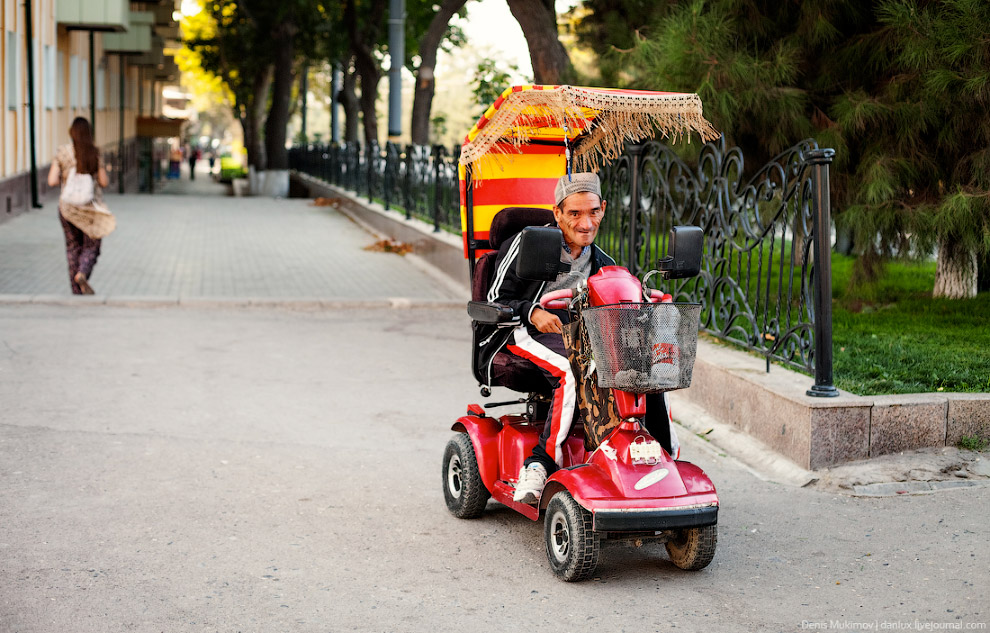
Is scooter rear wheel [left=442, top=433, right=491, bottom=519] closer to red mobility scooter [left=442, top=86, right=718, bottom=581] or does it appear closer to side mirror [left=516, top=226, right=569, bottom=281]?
red mobility scooter [left=442, top=86, right=718, bottom=581]

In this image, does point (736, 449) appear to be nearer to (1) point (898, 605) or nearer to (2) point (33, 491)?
(1) point (898, 605)

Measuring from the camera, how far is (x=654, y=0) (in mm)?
10820

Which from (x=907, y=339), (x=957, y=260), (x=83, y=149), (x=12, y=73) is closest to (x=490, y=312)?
(x=907, y=339)

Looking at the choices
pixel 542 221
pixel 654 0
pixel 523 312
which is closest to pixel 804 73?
pixel 654 0

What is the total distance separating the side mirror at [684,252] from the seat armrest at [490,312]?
66cm

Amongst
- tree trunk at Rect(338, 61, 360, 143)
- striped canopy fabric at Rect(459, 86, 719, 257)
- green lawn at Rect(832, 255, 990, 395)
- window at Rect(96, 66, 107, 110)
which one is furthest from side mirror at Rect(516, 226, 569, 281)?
window at Rect(96, 66, 107, 110)

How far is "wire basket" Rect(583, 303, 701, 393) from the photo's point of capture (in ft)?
14.1

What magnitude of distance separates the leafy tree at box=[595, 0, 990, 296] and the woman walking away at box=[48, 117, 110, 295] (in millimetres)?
5597

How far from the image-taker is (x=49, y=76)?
27.4 meters

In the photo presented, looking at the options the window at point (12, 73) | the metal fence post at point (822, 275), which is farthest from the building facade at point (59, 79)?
the metal fence post at point (822, 275)

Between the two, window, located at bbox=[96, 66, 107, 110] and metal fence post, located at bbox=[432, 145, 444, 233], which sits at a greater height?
window, located at bbox=[96, 66, 107, 110]

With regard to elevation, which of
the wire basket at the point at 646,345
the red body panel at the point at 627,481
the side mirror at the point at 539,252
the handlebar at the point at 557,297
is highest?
the side mirror at the point at 539,252

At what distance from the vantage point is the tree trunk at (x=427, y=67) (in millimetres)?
26719

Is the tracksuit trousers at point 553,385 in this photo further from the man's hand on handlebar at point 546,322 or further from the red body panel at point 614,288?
the red body panel at point 614,288
